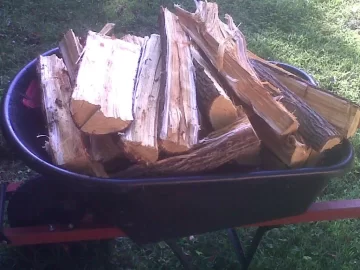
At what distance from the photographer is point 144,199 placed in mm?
1961

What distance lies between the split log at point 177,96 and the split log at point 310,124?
360mm

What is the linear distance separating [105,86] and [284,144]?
0.69 m

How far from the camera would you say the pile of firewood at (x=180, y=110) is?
78.6 inches

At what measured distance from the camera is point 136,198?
1.95 metres

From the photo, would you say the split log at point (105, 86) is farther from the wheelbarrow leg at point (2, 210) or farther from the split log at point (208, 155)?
the wheelbarrow leg at point (2, 210)

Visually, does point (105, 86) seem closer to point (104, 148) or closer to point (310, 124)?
point (104, 148)

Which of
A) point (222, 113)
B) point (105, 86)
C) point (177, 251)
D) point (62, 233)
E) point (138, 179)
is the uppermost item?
point (105, 86)

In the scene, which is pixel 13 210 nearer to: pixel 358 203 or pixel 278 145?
pixel 278 145

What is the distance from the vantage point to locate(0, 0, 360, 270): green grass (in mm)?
2820

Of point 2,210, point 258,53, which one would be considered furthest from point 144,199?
point 258,53

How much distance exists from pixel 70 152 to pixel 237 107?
2.08 ft

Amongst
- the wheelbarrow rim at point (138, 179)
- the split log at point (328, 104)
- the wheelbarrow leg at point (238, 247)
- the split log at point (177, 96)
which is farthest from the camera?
the wheelbarrow leg at point (238, 247)

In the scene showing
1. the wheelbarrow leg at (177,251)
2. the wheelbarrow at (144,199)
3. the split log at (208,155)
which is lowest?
the wheelbarrow leg at (177,251)

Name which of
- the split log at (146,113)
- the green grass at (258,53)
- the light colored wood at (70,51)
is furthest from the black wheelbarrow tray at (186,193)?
the green grass at (258,53)
